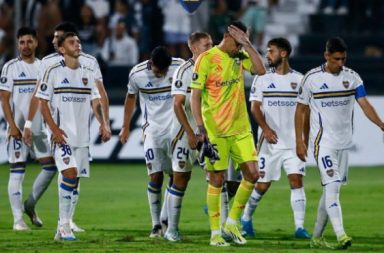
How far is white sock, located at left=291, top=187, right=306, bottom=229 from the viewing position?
50.5 ft

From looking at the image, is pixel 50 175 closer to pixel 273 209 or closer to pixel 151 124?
pixel 151 124

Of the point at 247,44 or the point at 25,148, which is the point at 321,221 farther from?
the point at 25,148

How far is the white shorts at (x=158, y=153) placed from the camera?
1522cm

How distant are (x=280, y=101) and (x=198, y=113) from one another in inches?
106

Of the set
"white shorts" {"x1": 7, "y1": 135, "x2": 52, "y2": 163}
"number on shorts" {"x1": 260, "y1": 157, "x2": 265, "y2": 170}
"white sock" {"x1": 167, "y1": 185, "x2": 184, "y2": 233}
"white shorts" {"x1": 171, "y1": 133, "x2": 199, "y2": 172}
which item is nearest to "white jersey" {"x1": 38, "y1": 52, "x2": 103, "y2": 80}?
"white shorts" {"x1": 7, "y1": 135, "x2": 52, "y2": 163}

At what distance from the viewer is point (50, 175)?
54.5 ft

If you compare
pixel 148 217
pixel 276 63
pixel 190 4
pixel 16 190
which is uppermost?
pixel 190 4

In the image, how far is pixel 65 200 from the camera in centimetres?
1445

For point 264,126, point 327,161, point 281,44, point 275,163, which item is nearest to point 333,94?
point 327,161

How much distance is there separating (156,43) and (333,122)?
50.1 ft

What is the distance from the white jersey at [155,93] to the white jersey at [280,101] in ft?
4.09

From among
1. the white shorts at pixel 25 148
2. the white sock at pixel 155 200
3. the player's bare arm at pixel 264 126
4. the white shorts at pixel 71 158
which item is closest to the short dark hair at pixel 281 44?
the player's bare arm at pixel 264 126

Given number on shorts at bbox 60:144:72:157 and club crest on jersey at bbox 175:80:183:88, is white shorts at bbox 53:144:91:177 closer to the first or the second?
number on shorts at bbox 60:144:72:157

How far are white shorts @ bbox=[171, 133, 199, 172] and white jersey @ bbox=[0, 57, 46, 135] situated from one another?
2711 mm
